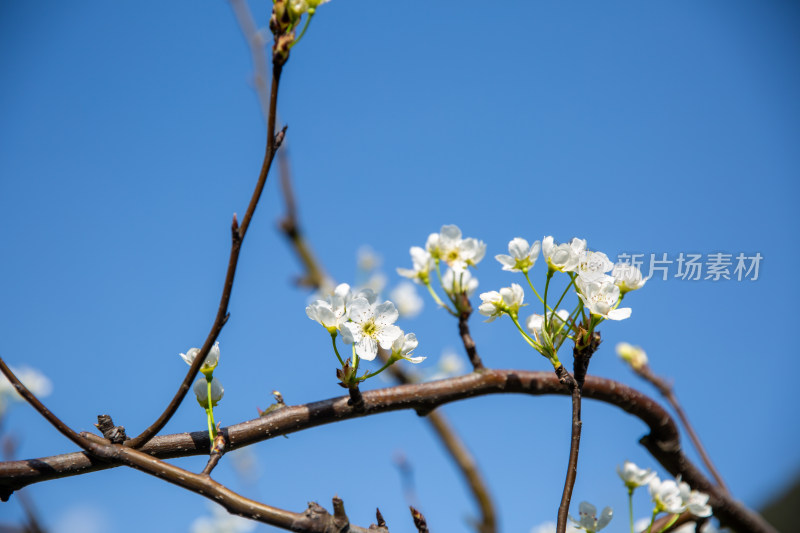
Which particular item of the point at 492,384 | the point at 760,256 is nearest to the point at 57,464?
the point at 492,384

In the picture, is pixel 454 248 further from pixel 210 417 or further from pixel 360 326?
pixel 210 417

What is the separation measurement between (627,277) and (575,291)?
0.40ft

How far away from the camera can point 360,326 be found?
1312 mm

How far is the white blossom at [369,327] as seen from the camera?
50.5 inches

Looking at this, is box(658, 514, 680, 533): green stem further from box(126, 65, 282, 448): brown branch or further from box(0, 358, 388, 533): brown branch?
box(126, 65, 282, 448): brown branch

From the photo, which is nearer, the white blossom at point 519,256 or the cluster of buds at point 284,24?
the cluster of buds at point 284,24

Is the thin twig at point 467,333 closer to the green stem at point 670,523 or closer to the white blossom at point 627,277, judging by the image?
the white blossom at point 627,277

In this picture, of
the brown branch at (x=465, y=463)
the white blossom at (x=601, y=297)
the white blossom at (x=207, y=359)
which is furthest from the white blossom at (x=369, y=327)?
the brown branch at (x=465, y=463)

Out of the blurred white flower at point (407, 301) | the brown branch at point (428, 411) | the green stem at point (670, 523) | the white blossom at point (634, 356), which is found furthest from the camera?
the blurred white flower at point (407, 301)

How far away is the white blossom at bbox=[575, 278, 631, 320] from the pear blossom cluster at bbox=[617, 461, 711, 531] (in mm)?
545

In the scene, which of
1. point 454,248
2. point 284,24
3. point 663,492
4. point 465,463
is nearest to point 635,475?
point 663,492

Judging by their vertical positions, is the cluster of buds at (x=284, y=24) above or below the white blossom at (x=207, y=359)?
above

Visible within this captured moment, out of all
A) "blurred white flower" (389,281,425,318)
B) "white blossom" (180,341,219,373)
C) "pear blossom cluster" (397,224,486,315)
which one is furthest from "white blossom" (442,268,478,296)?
"blurred white flower" (389,281,425,318)

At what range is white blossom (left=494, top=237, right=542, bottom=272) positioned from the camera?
4.72 ft
